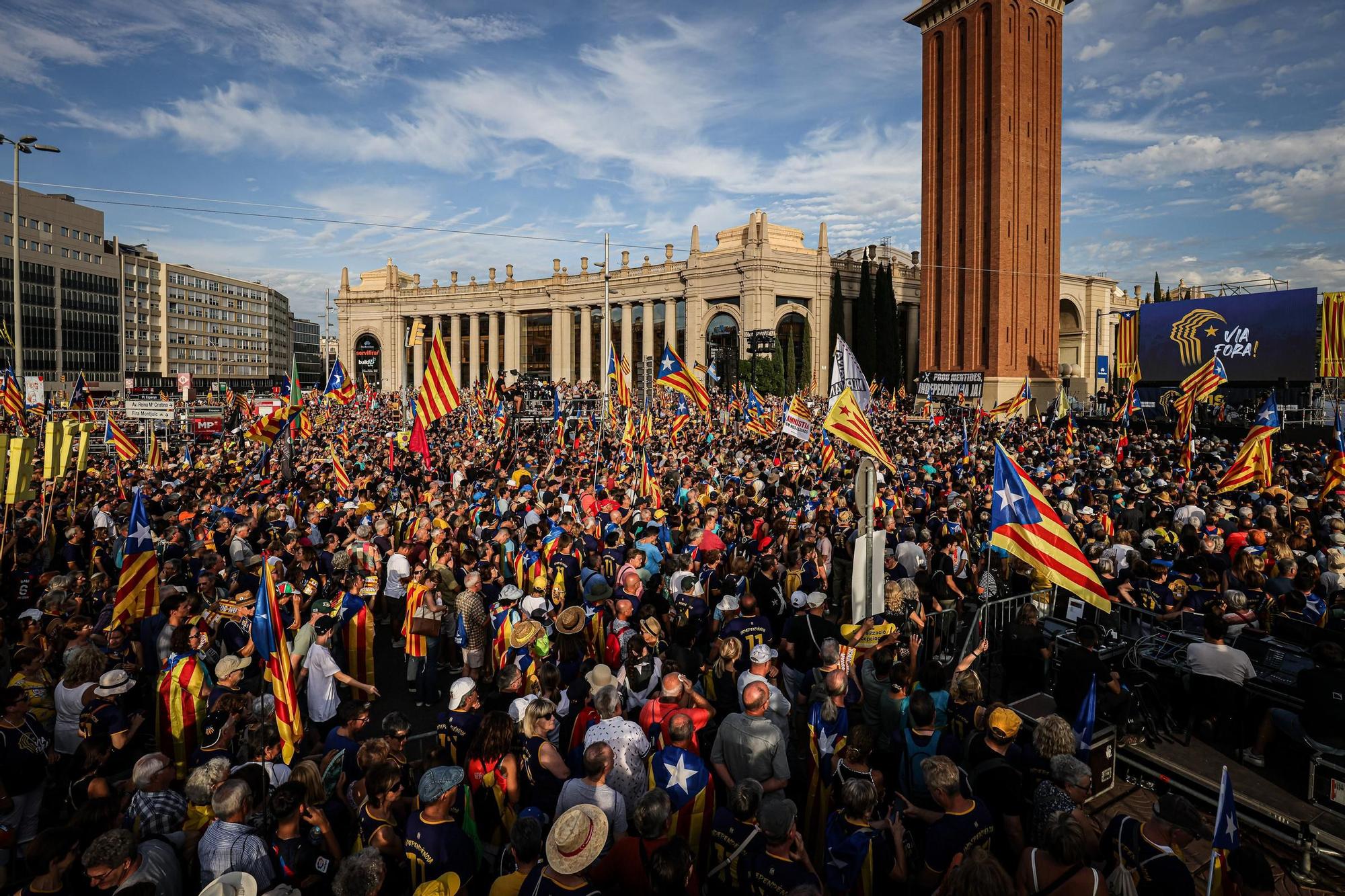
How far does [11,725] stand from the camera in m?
5.02

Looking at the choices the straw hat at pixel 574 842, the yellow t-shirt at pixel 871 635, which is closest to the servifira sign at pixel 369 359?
the yellow t-shirt at pixel 871 635

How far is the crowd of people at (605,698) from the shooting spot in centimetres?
388

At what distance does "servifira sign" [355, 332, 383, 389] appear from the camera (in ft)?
263

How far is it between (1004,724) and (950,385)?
4385 centimetres

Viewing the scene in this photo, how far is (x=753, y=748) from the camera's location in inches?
194

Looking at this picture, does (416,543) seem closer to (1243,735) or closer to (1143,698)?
(1143,698)

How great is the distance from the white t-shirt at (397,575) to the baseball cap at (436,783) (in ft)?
19.5

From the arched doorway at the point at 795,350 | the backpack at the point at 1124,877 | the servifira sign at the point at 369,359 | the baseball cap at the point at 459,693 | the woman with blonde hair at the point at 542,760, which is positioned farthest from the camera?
the servifira sign at the point at 369,359

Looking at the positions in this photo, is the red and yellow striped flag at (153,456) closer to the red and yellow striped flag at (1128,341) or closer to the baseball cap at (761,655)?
the baseball cap at (761,655)

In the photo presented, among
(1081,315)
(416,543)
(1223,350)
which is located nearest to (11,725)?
(416,543)

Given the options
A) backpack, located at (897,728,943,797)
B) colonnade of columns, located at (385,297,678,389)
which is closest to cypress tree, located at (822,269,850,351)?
colonnade of columns, located at (385,297,678,389)

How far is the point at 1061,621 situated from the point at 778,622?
10.3 feet

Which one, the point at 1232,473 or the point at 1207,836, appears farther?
the point at 1232,473

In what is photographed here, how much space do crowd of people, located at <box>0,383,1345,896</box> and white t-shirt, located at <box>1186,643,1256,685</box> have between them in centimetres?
2
